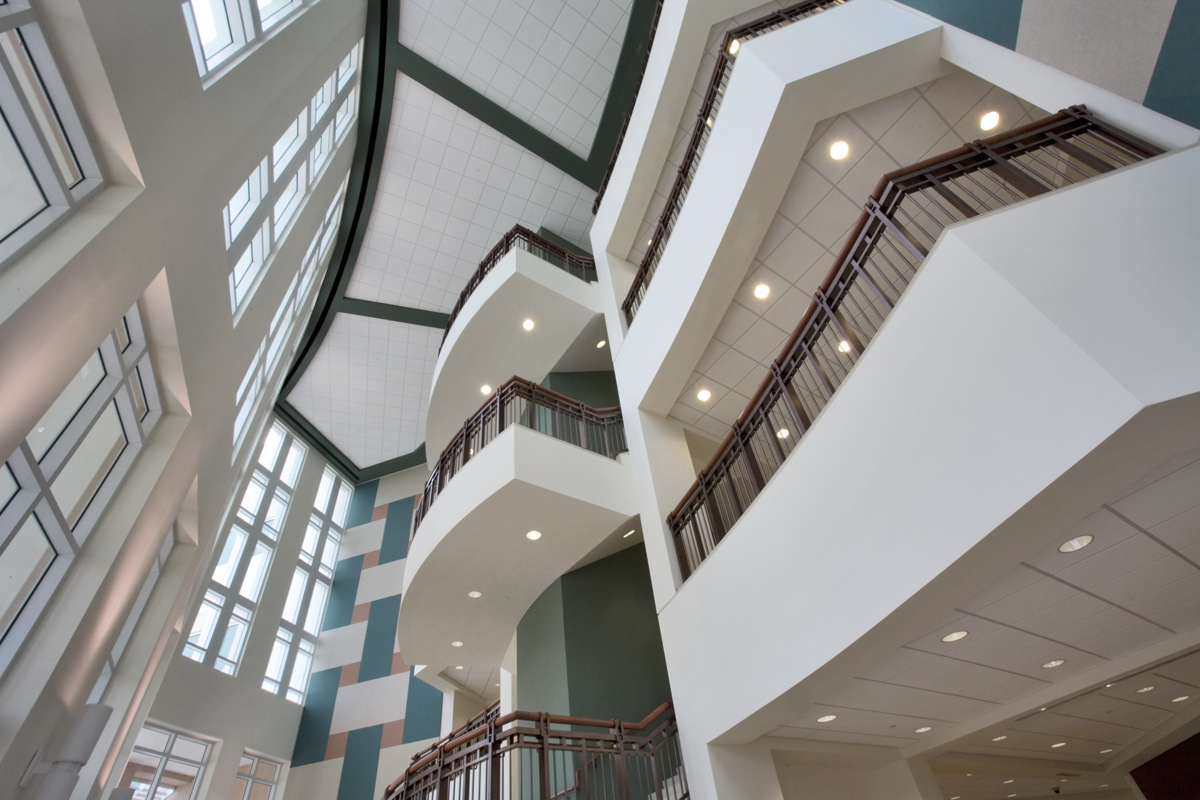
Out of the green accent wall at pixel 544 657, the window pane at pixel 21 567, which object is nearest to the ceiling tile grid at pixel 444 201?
the green accent wall at pixel 544 657

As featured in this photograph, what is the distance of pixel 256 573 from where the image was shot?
1691cm

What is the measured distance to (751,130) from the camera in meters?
6.70

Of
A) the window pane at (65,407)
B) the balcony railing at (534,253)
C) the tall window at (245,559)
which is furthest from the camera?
the tall window at (245,559)

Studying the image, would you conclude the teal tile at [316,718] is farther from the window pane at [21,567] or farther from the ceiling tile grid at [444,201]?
the window pane at [21,567]

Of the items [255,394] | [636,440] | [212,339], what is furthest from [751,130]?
[255,394]

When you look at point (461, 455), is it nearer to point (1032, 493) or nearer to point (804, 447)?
point (804, 447)

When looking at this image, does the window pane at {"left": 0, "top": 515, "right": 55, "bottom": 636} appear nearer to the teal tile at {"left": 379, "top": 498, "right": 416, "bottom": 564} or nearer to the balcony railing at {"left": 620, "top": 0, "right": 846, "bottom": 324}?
the balcony railing at {"left": 620, "top": 0, "right": 846, "bottom": 324}

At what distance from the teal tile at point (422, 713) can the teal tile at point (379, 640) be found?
4.06 ft

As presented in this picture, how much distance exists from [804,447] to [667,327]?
3.99 meters

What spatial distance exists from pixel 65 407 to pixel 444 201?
11476 millimetres

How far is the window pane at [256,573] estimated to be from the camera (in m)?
16.4

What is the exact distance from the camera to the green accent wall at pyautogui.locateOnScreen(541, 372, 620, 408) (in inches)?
509

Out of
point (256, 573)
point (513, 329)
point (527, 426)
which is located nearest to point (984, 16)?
point (527, 426)

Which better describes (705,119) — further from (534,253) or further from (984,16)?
(534,253)
